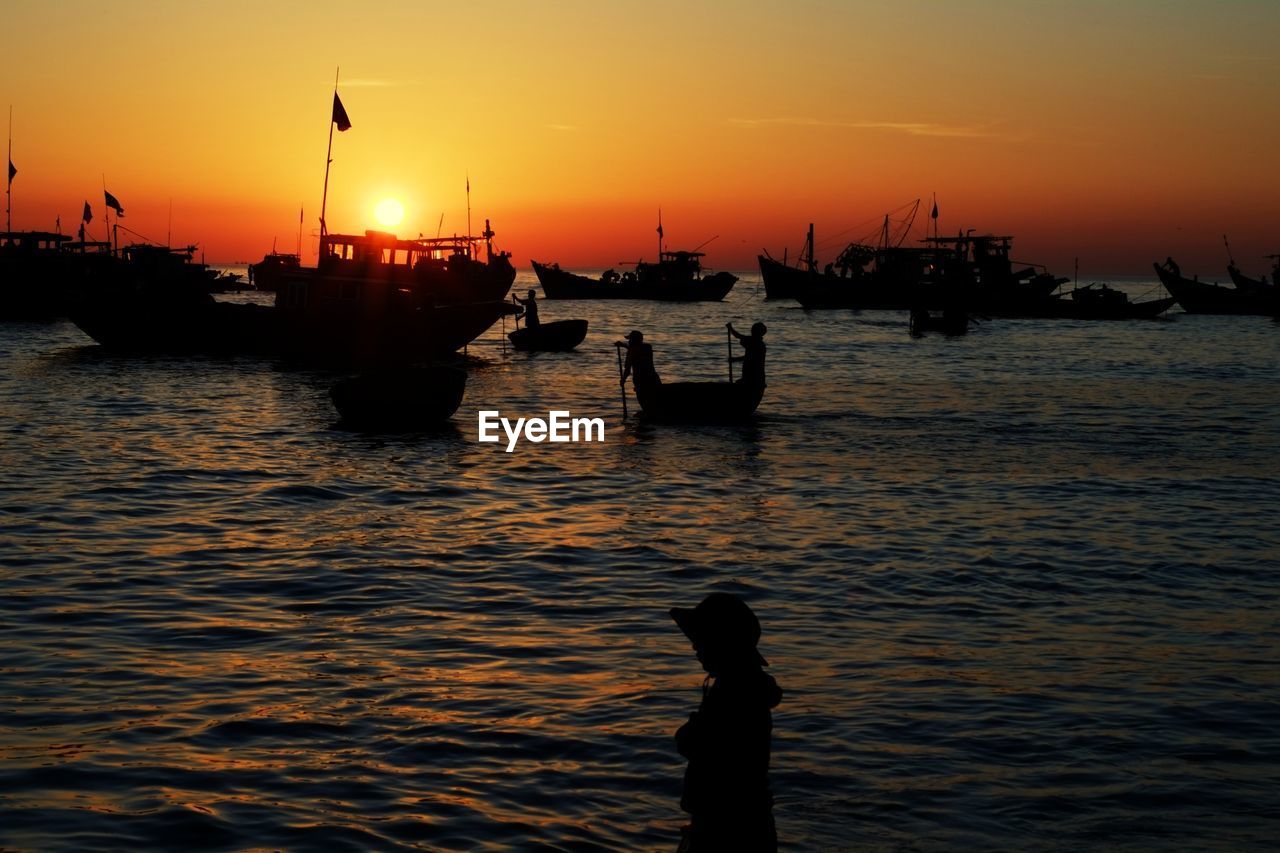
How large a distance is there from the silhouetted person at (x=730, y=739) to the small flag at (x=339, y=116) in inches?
1543

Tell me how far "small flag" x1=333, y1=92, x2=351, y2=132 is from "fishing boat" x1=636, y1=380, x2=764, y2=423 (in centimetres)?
1880

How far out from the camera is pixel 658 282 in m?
137

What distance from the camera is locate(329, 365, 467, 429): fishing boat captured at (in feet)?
83.9

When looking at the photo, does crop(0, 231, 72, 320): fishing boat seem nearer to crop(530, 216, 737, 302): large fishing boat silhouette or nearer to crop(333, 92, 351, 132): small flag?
crop(333, 92, 351, 132): small flag

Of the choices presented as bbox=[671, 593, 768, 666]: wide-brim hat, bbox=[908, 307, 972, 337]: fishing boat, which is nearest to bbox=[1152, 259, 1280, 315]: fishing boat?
bbox=[908, 307, 972, 337]: fishing boat

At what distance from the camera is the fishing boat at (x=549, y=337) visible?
54312mm

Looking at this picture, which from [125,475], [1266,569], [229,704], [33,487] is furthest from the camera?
[125,475]

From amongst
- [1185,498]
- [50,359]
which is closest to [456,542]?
[1185,498]

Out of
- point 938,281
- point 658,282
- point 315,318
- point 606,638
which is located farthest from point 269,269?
point 606,638

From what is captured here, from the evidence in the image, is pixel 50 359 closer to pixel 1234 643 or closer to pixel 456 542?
pixel 456 542

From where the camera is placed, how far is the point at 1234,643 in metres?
10.3

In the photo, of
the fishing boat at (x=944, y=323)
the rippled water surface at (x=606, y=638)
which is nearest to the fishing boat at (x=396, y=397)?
the rippled water surface at (x=606, y=638)

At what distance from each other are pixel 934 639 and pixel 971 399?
88.2ft

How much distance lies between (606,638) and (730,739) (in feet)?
19.6
